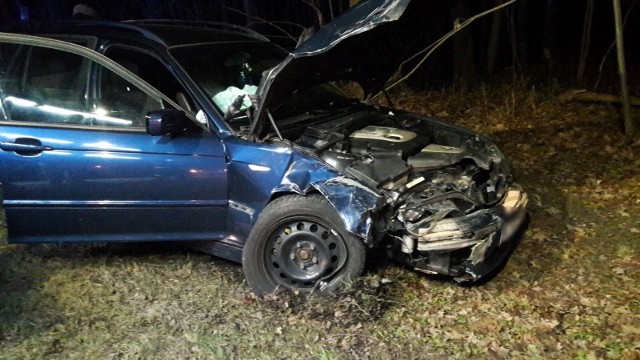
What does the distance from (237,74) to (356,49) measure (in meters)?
0.98

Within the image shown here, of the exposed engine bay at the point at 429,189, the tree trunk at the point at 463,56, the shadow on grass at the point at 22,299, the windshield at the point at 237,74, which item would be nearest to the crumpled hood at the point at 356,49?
the windshield at the point at 237,74

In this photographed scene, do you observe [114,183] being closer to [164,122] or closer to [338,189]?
[164,122]

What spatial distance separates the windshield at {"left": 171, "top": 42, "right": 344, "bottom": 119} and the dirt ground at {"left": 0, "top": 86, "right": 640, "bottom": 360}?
1320 mm

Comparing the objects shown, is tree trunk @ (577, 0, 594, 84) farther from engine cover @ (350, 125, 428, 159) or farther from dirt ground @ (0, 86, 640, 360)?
engine cover @ (350, 125, 428, 159)

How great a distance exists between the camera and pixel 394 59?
5434 millimetres

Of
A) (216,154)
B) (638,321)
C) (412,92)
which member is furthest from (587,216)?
(412,92)

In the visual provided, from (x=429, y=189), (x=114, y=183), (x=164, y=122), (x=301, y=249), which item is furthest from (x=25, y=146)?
(x=429, y=189)

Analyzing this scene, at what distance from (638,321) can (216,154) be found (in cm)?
295

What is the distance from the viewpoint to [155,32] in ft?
15.4

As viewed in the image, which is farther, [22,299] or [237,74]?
[237,74]

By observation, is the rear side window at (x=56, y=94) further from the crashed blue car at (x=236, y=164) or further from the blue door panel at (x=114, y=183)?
the blue door panel at (x=114, y=183)

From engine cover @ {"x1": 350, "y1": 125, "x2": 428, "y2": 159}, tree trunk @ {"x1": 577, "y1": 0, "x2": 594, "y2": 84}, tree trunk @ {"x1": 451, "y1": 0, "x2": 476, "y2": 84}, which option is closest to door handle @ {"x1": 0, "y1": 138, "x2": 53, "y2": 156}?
engine cover @ {"x1": 350, "y1": 125, "x2": 428, "y2": 159}

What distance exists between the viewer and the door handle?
4.32 m

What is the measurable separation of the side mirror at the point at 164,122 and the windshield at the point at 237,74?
0.36m
